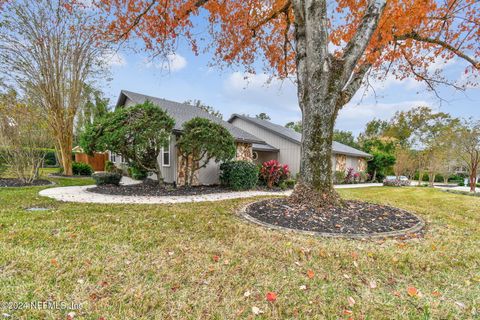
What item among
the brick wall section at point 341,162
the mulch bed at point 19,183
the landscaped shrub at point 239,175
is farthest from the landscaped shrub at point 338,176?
the mulch bed at point 19,183

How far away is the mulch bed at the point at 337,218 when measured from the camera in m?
4.18

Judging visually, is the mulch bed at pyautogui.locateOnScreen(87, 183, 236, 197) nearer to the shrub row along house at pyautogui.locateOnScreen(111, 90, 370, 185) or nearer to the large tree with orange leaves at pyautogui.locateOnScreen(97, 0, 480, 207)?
the shrub row along house at pyautogui.locateOnScreen(111, 90, 370, 185)

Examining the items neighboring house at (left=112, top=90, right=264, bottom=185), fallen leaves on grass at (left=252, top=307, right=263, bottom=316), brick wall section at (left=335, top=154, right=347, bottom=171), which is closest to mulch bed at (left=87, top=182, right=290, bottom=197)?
neighboring house at (left=112, top=90, right=264, bottom=185)

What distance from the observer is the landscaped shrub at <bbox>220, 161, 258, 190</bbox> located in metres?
9.89

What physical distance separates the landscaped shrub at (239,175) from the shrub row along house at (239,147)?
40.4 inches

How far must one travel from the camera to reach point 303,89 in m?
5.40

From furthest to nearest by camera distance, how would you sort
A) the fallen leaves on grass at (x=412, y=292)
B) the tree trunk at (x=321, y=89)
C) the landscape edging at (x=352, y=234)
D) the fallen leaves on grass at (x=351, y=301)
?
the tree trunk at (x=321, y=89) < the landscape edging at (x=352, y=234) < the fallen leaves on grass at (x=412, y=292) < the fallen leaves on grass at (x=351, y=301)

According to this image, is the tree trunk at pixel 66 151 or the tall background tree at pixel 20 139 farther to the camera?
the tree trunk at pixel 66 151

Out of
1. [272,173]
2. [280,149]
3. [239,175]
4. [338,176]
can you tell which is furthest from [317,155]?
[338,176]

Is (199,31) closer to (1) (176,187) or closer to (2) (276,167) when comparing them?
(1) (176,187)

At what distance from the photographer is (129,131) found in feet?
24.6

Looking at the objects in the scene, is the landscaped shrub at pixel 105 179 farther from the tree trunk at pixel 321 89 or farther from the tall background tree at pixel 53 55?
the tree trunk at pixel 321 89

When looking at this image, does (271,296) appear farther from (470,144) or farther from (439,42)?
(470,144)

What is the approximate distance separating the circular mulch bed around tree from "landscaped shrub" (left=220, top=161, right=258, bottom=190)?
4242mm
